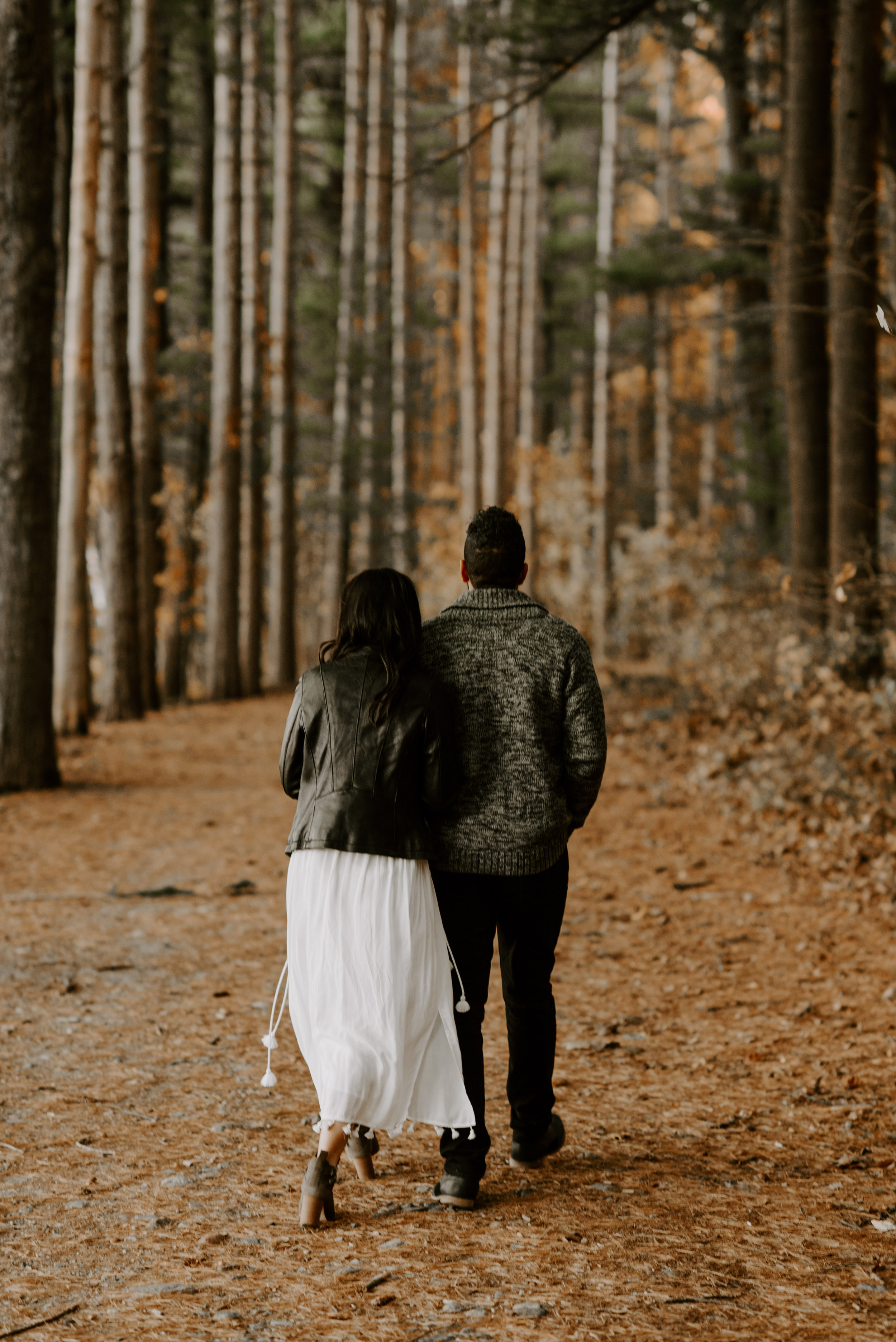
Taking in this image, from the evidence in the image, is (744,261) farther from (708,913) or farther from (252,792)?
(708,913)

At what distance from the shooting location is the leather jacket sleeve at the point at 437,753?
138 inches

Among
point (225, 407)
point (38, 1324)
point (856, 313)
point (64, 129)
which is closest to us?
point (38, 1324)

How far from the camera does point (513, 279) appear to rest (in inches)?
990

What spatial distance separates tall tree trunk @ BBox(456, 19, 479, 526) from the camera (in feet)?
70.3

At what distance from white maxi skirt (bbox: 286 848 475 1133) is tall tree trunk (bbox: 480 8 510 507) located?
17.0m

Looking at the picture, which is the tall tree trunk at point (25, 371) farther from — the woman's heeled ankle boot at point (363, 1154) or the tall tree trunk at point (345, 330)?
the tall tree trunk at point (345, 330)

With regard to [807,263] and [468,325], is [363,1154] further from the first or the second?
[468,325]

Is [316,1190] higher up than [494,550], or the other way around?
[494,550]

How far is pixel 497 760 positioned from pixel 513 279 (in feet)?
75.8

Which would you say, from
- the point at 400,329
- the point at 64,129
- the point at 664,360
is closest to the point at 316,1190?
the point at 400,329

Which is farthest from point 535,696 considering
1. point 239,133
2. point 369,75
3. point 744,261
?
point 369,75

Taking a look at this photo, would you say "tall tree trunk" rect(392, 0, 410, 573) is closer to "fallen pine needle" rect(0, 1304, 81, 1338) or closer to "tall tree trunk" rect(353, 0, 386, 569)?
"tall tree trunk" rect(353, 0, 386, 569)

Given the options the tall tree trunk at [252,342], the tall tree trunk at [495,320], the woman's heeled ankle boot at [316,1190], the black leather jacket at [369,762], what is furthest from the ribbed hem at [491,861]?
the tall tree trunk at [495,320]

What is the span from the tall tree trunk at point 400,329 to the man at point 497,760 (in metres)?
18.3
